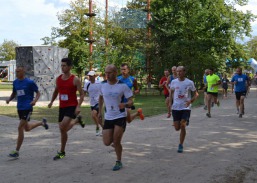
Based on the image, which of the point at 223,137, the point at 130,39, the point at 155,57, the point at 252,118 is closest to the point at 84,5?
the point at 130,39

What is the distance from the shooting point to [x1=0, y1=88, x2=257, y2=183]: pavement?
5.80m

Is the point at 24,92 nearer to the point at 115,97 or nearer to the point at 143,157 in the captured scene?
the point at 115,97

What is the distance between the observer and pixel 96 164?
21.7 feet

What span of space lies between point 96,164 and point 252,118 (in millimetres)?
8746

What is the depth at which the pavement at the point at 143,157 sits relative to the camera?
5.80 m

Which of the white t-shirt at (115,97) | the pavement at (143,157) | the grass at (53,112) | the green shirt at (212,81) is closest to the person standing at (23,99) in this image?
the pavement at (143,157)

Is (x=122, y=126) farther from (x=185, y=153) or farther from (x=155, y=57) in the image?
(x=155, y=57)

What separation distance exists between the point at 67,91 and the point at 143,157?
1.91 m

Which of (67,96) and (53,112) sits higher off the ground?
(67,96)

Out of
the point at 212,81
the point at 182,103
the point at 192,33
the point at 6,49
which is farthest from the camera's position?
the point at 6,49

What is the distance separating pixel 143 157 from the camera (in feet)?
23.7

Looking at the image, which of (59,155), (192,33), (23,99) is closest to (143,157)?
(59,155)

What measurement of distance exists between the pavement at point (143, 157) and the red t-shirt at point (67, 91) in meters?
1.04

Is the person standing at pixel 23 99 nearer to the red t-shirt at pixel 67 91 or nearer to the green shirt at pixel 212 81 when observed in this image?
the red t-shirt at pixel 67 91
